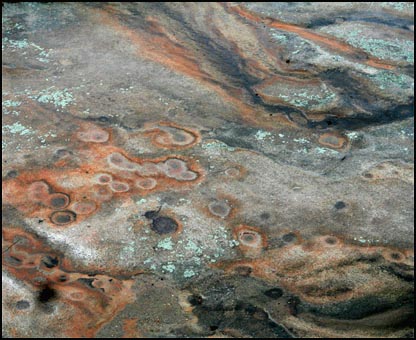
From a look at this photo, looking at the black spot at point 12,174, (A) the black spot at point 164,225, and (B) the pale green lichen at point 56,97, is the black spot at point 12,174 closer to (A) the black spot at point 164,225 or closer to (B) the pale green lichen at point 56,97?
(B) the pale green lichen at point 56,97

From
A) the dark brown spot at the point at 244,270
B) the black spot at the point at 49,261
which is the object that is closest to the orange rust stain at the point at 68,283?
the black spot at the point at 49,261

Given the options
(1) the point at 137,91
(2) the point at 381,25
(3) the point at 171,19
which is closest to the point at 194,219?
(1) the point at 137,91

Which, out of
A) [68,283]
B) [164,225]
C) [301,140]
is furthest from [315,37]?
[68,283]

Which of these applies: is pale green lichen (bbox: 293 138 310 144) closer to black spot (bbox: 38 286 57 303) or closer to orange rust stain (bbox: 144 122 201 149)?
orange rust stain (bbox: 144 122 201 149)

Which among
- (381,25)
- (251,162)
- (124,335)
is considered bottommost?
(124,335)

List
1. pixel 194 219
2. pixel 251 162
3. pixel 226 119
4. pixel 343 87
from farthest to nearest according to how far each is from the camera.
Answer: pixel 343 87 → pixel 226 119 → pixel 251 162 → pixel 194 219

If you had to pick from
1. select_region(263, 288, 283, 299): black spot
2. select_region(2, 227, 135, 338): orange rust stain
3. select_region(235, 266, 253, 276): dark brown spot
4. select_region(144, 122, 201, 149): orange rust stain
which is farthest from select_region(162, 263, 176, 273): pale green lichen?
select_region(144, 122, 201, 149): orange rust stain

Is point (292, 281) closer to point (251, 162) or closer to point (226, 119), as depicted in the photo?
point (251, 162)

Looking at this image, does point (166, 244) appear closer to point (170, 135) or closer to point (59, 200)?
point (59, 200)
